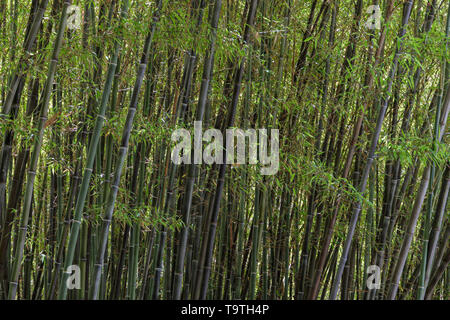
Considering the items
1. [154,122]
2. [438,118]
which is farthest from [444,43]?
[154,122]

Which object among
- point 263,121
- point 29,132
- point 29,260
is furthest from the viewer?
point 29,260

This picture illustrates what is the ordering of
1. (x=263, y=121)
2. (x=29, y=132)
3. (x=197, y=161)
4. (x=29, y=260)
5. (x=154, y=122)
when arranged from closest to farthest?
(x=29, y=132), (x=197, y=161), (x=154, y=122), (x=263, y=121), (x=29, y=260)

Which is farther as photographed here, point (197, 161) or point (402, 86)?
point (402, 86)

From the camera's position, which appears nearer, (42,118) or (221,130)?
(42,118)

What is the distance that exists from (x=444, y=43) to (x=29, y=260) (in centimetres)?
335

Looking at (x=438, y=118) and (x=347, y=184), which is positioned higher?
(x=438, y=118)

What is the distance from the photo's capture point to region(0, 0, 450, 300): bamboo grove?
3082 millimetres

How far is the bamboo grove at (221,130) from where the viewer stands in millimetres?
3082

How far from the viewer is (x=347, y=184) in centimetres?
352

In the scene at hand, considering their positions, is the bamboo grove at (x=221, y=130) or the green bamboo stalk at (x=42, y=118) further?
the bamboo grove at (x=221, y=130)

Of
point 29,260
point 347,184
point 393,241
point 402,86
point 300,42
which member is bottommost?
point 29,260

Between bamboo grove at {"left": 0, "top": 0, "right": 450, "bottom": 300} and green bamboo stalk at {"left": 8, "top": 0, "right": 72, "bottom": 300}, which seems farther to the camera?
bamboo grove at {"left": 0, "top": 0, "right": 450, "bottom": 300}

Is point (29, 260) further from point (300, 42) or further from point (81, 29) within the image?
point (300, 42)

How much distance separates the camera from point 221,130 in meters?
3.63
